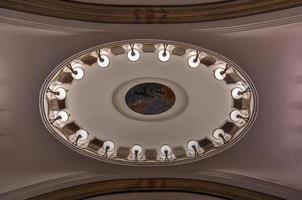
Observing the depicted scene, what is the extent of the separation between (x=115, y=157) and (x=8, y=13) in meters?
3.21

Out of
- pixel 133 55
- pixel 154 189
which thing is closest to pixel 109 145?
pixel 154 189

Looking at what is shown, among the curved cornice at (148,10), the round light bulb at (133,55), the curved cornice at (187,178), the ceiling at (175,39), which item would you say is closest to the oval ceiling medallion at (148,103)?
the round light bulb at (133,55)

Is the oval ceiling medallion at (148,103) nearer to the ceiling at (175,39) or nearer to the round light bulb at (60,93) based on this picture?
the round light bulb at (60,93)

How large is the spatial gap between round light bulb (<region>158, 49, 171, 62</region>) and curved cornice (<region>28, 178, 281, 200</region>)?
7.15 ft

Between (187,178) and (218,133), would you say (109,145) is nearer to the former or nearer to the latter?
(187,178)

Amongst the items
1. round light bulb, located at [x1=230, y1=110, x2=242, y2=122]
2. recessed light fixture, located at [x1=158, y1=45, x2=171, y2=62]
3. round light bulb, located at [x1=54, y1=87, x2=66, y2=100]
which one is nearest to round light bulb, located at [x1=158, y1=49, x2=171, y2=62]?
recessed light fixture, located at [x1=158, y1=45, x2=171, y2=62]

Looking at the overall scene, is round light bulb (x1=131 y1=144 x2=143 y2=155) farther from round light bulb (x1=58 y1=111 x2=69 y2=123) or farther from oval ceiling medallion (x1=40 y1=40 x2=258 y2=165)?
round light bulb (x1=58 y1=111 x2=69 y2=123)

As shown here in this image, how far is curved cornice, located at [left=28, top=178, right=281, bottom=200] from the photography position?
8.35 meters

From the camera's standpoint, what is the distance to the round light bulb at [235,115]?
839 cm

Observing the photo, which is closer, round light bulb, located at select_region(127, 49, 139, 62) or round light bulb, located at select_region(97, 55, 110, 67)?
round light bulb, located at select_region(127, 49, 139, 62)

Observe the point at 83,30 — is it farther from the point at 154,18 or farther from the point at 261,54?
the point at 261,54

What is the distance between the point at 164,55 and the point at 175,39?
608mm

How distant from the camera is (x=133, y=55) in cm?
779

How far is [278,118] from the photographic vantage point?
8.07 meters
